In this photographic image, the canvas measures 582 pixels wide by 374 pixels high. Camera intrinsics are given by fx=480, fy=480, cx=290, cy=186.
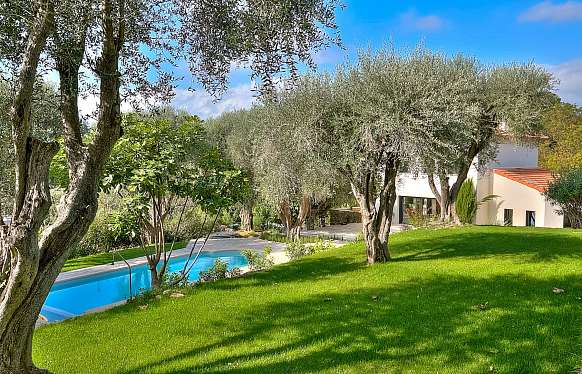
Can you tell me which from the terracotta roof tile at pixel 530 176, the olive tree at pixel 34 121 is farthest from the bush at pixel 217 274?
the terracotta roof tile at pixel 530 176

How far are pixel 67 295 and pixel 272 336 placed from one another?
36.0ft

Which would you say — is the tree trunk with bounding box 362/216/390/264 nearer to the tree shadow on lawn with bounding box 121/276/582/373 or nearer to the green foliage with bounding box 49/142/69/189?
the tree shadow on lawn with bounding box 121/276/582/373

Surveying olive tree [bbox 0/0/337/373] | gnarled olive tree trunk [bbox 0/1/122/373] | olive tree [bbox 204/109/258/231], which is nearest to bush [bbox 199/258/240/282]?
olive tree [bbox 0/0/337/373]

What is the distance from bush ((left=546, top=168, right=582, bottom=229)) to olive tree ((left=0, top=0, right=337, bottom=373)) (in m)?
20.0

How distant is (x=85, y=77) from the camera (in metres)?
5.99

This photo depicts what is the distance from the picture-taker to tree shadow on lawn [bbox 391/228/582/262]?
1313 cm

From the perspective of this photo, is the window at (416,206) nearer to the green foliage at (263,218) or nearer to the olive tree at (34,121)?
the green foliage at (263,218)

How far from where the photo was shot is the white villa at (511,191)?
26.7 meters

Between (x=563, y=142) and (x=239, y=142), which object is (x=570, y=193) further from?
(x=239, y=142)

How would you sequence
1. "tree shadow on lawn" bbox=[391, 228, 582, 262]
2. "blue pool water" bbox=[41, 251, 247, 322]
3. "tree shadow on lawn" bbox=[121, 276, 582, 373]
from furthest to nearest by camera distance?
"blue pool water" bbox=[41, 251, 247, 322]
"tree shadow on lawn" bbox=[391, 228, 582, 262]
"tree shadow on lawn" bbox=[121, 276, 582, 373]

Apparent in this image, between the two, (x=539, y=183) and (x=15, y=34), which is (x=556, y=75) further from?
(x=15, y=34)

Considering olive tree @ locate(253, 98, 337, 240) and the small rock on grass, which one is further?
olive tree @ locate(253, 98, 337, 240)

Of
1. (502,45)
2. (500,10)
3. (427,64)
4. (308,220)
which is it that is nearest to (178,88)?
(427,64)

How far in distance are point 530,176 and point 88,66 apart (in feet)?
92.9
